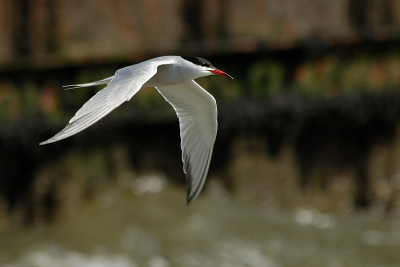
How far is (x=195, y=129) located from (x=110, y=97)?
1.45 meters

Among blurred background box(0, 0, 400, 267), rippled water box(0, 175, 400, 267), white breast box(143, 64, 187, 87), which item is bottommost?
rippled water box(0, 175, 400, 267)

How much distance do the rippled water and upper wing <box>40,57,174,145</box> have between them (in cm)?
341

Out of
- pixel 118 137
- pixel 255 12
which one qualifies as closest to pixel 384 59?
pixel 255 12

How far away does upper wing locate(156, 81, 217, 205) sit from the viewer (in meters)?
4.04

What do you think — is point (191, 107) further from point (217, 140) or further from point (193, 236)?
point (193, 236)

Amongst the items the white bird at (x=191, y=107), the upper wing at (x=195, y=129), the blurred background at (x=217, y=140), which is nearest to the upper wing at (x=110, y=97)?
the white bird at (x=191, y=107)

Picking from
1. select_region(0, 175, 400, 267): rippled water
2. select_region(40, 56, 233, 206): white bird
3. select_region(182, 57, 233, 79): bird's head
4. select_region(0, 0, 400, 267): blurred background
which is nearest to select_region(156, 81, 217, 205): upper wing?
select_region(40, 56, 233, 206): white bird

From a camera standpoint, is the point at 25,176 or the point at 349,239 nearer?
the point at 25,176

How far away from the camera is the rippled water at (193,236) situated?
612 centimetres

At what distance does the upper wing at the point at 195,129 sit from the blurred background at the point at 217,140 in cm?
179

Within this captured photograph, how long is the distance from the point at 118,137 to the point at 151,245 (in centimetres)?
130

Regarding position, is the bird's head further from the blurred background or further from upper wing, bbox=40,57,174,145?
the blurred background

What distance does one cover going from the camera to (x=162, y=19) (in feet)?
19.2

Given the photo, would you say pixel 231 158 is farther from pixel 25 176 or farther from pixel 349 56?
pixel 25 176
